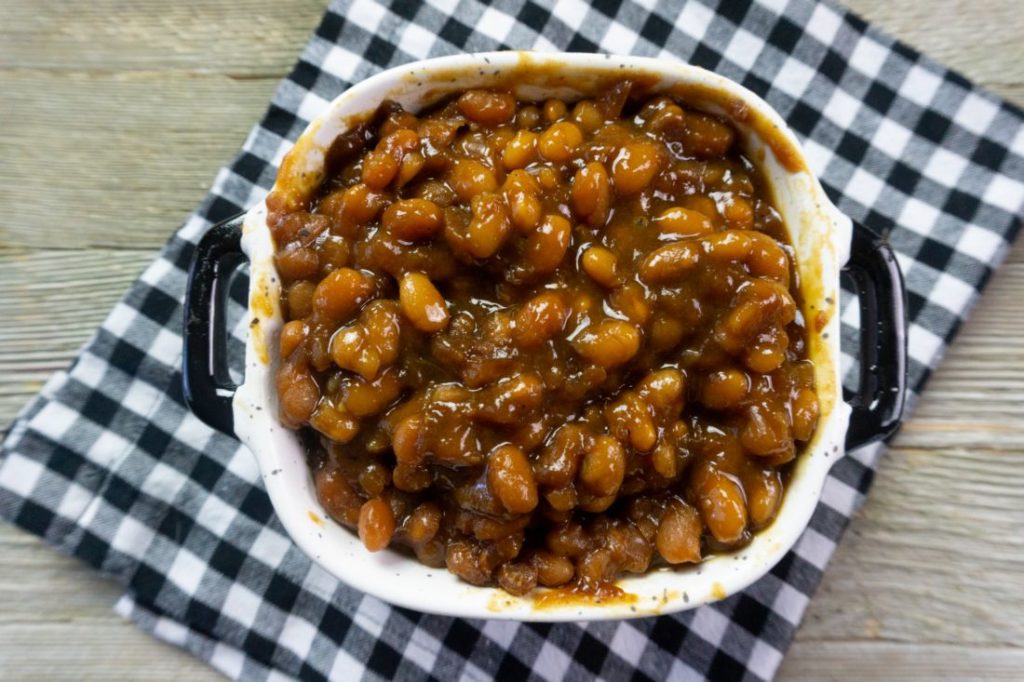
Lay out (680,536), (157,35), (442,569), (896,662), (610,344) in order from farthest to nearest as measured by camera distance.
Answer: (157,35) < (896,662) < (442,569) < (680,536) < (610,344)

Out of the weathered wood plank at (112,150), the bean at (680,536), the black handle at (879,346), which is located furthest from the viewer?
the weathered wood plank at (112,150)

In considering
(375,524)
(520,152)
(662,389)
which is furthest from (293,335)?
(662,389)

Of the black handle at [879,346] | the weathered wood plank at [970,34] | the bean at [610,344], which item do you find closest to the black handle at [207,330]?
the bean at [610,344]

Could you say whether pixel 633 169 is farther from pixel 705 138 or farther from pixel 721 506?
pixel 721 506

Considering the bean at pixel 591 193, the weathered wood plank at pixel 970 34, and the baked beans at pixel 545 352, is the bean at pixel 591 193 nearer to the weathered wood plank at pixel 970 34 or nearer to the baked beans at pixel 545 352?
the baked beans at pixel 545 352

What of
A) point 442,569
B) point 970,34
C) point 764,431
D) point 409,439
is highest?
point 970,34

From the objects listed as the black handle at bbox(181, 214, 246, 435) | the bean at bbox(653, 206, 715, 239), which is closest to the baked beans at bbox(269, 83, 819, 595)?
the bean at bbox(653, 206, 715, 239)

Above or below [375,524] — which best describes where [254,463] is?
below
